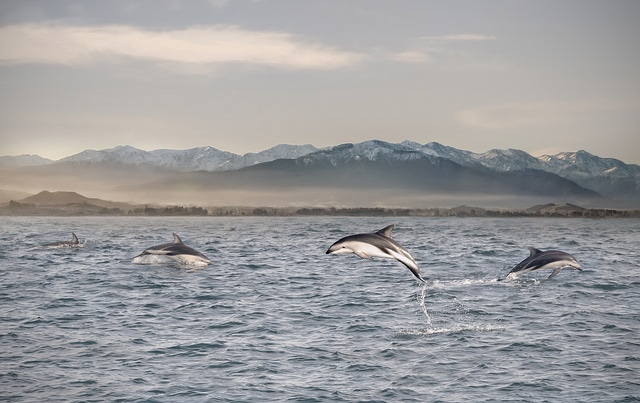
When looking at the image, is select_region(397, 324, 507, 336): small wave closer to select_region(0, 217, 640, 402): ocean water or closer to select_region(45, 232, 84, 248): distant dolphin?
select_region(0, 217, 640, 402): ocean water

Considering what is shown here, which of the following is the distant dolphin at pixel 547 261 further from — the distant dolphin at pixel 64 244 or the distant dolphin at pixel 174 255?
the distant dolphin at pixel 64 244

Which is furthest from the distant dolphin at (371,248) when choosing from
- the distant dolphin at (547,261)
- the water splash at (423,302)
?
the distant dolphin at (547,261)

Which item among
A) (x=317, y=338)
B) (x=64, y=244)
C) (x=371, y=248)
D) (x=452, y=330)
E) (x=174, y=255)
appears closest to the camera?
(x=371, y=248)

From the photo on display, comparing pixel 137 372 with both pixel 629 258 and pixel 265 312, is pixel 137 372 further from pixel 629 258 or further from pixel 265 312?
pixel 629 258

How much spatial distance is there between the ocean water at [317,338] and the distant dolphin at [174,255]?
381 centimetres

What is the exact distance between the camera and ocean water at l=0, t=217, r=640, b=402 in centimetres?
1662

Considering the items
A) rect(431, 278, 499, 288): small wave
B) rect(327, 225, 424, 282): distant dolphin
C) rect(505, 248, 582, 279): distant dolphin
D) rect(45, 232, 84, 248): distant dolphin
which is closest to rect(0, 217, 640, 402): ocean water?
rect(431, 278, 499, 288): small wave

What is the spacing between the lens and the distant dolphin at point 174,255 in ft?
140

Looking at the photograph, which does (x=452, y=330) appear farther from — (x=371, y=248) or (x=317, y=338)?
(x=371, y=248)

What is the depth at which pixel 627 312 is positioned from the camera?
1064 inches

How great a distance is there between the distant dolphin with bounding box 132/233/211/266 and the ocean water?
12.5 ft

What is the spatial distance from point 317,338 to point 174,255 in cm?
2310

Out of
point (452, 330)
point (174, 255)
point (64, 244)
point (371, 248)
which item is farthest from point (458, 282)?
point (64, 244)

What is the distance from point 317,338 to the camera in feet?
71.3
